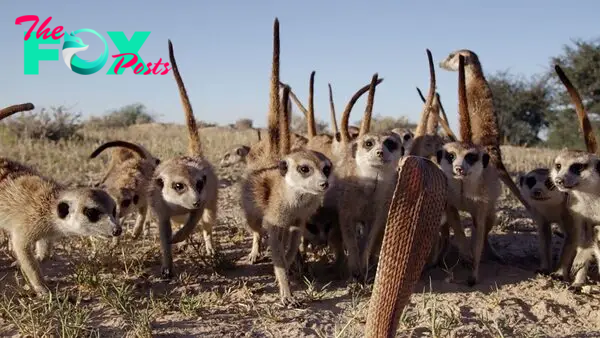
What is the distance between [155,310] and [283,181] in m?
1.39

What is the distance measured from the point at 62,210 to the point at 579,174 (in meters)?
3.78

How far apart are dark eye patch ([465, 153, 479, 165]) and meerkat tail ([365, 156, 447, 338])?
2.48 m

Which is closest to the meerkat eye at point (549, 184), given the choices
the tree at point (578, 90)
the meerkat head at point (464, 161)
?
the meerkat head at point (464, 161)

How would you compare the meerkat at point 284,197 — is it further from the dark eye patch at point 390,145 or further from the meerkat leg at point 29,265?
the meerkat leg at point 29,265

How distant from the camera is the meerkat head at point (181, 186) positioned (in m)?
4.80

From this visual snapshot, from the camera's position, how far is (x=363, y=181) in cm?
494

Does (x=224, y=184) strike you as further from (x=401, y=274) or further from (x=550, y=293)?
(x=401, y=274)

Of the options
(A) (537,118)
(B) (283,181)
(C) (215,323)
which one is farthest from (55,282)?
(A) (537,118)

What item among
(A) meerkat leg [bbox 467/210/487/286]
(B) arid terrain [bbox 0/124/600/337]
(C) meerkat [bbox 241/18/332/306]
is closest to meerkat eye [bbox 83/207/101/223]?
(B) arid terrain [bbox 0/124/600/337]

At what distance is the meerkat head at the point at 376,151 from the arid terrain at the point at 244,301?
906 millimetres

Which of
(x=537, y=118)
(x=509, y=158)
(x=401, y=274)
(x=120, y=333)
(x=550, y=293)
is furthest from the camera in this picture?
(x=537, y=118)

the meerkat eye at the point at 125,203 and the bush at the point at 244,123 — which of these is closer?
the meerkat eye at the point at 125,203

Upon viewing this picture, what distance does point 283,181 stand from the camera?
4.63 m

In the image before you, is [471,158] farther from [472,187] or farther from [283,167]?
[283,167]
